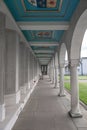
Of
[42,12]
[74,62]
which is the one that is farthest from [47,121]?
[42,12]

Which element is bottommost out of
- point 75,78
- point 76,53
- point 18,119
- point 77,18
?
point 18,119

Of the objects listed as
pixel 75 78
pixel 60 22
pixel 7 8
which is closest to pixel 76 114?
pixel 75 78

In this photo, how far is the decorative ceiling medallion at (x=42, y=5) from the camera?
5.80m

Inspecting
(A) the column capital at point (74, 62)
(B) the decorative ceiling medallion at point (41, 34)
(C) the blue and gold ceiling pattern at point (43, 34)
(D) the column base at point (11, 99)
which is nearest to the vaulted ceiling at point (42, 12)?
(A) the column capital at point (74, 62)

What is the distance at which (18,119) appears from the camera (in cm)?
729

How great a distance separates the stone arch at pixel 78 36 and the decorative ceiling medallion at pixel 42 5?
2.85 feet

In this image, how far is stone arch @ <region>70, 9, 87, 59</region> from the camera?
6395 millimetres

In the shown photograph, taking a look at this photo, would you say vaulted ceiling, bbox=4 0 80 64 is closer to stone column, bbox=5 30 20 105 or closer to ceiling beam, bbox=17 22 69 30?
ceiling beam, bbox=17 22 69 30

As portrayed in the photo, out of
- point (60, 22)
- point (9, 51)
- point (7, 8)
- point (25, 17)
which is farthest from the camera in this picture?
point (9, 51)

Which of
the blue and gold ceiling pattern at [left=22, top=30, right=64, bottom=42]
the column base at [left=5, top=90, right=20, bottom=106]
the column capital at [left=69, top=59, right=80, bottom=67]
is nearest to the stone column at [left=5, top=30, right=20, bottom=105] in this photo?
the column base at [left=5, top=90, right=20, bottom=106]

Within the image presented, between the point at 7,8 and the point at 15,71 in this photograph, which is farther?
the point at 15,71

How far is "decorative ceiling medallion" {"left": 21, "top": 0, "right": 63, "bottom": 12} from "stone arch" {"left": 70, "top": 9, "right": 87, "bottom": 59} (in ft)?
2.85

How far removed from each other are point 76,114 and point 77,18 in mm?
3972

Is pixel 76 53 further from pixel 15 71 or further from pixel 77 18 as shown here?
pixel 15 71
